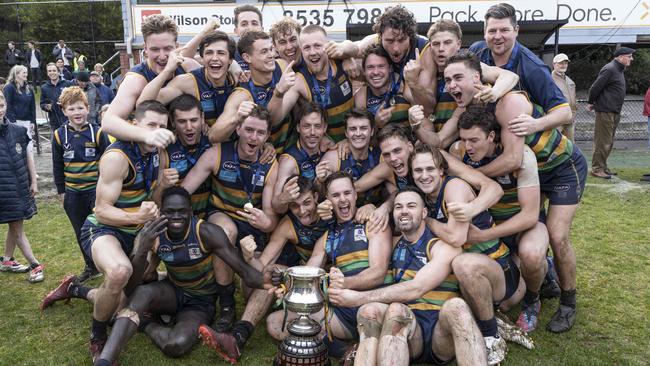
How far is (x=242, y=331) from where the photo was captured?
4605mm

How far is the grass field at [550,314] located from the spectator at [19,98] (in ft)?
14.4

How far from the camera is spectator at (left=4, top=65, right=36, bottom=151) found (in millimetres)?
11523

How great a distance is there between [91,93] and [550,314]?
38.0ft

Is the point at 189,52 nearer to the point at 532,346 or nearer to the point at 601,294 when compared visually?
the point at 532,346

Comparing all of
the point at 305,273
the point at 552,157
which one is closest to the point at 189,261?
the point at 305,273

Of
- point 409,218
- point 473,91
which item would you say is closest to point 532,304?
point 409,218

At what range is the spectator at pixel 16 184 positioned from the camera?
5996 mm

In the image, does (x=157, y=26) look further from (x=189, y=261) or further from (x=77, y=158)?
(x=189, y=261)

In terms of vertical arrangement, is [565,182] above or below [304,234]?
above

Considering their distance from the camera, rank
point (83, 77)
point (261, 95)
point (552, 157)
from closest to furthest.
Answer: point (552, 157)
point (261, 95)
point (83, 77)

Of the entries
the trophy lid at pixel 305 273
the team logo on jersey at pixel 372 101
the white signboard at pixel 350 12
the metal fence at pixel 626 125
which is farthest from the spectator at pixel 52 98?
the metal fence at pixel 626 125

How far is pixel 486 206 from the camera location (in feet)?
14.5

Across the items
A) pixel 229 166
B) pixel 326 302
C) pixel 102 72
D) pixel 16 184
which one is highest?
pixel 102 72

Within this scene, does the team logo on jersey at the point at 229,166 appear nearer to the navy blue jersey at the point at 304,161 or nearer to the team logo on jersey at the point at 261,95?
the navy blue jersey at the point at 304,161
